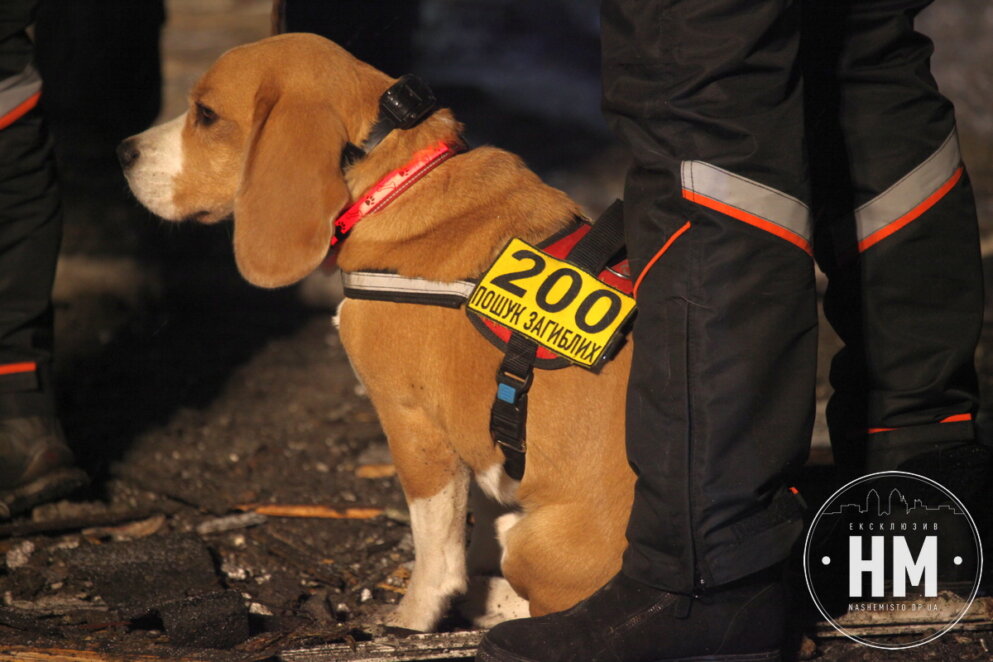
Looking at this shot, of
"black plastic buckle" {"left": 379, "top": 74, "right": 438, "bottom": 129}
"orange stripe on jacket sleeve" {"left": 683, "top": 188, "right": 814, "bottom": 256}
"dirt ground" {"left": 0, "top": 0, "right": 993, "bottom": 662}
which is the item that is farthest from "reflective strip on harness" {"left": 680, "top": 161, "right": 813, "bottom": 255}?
"dirt ground" {"left": 0, "top": 0, "right": 993, "bottom": 662}

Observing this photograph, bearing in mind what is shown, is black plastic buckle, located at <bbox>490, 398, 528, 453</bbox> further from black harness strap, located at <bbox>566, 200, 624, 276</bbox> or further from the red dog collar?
the red dog collar

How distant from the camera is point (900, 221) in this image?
8.10 feet

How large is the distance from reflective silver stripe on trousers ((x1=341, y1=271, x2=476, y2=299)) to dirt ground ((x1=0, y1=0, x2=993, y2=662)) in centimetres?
85

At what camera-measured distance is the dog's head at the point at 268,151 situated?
2.46m

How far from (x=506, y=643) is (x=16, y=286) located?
2127 mm

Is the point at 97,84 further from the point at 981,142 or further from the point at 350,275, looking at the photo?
the point at 981,142

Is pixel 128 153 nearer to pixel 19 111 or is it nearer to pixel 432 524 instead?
pixel 19 111

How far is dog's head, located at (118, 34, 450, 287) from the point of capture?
96.9 inches

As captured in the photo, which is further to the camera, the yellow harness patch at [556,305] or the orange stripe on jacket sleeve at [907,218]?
the orange stripe on jacket sleeve at [907,218]

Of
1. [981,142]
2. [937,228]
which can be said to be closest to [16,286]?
[937,228]

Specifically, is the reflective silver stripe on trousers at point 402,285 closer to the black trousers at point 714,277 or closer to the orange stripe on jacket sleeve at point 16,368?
the black trousers at point 714,277

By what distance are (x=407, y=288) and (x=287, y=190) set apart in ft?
1.24

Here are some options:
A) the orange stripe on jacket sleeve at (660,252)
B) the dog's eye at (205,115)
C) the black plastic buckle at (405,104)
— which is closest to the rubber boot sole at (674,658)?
the orange stripe on jacket sleeve at (660,252)

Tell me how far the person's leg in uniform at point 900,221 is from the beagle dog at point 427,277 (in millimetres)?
655
